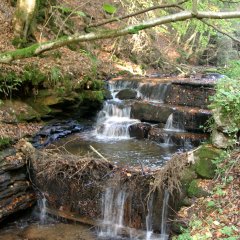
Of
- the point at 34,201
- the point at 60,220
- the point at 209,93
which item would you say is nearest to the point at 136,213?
the point at 60,220

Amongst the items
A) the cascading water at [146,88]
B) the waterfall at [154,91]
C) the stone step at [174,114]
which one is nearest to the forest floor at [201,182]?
the cascading water at [146,88]

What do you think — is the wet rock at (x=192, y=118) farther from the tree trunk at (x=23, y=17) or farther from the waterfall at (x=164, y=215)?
the tree trunk at (x=23, y=17)

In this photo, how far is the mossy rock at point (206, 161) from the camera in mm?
5977

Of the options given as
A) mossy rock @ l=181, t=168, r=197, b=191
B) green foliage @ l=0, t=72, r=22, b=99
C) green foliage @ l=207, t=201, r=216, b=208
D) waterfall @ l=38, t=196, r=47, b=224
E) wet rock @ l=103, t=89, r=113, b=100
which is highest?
green foliage @ l=0, t=72, r=22, b=99

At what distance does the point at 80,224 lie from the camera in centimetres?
683

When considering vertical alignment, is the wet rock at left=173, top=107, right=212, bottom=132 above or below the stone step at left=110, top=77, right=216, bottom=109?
below

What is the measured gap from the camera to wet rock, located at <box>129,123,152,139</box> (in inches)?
390

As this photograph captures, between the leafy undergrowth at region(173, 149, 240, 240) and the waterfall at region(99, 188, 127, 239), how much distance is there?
147 cm

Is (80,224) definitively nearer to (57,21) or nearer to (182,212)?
(182,212)

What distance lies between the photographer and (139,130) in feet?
32.7

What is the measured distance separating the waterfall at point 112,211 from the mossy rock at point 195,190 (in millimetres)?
1437

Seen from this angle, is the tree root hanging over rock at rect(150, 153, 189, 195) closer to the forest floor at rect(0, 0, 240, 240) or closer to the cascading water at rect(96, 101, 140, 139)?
the forest floor at rect(0, 0, 240, 240)

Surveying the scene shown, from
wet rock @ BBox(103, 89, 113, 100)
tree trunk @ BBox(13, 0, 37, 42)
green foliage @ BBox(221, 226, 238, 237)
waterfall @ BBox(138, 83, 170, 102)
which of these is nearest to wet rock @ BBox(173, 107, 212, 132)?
waterfall @ BBox(138, 83, 170, 102)

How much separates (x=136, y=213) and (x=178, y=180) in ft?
3.93
